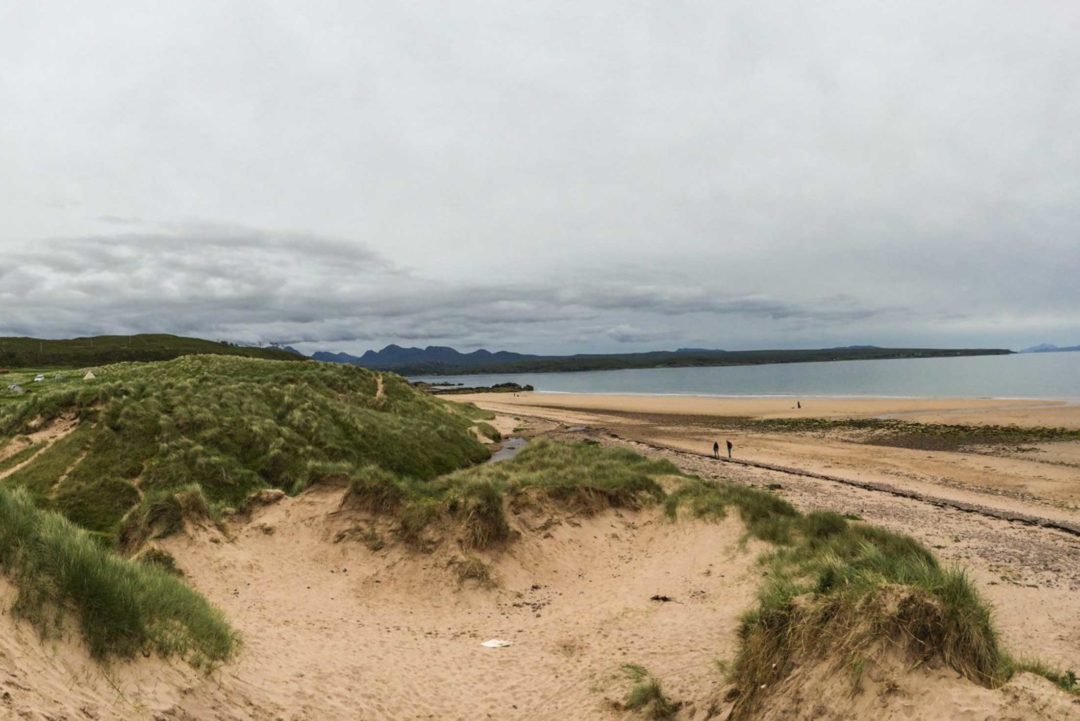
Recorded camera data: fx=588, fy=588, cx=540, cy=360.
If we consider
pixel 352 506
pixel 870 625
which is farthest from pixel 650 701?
pixel 352 506

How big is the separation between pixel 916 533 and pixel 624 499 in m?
9.66

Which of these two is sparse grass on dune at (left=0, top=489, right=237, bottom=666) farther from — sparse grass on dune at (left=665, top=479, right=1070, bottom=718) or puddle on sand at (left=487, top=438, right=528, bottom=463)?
puddle on sand at (left=487, top=438, right=528, bottom=463)

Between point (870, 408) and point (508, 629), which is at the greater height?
point (870, 408)

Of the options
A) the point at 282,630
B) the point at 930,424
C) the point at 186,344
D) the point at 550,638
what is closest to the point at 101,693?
the point at 282,630

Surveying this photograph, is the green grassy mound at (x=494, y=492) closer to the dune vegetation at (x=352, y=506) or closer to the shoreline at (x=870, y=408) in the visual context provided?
the dune vegetation at (x=352, y=506)

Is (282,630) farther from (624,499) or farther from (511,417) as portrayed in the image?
(511,417)

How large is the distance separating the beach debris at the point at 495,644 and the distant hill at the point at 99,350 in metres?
97.4

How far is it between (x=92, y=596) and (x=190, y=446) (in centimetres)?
1458

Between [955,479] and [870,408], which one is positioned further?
[870,408]

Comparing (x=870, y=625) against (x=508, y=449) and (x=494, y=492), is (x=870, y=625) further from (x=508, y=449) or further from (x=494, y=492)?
(x=508, y=449)

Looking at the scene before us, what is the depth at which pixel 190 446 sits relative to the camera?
20188 millimetres

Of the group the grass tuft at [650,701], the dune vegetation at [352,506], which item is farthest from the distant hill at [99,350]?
the grass tuft at [650,701]

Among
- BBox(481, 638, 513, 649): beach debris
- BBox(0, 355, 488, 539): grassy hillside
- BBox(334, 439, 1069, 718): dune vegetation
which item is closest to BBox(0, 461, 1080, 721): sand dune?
BBox(481, 638, 513, 649): beach debris

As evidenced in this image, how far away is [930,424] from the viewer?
2191 inches
